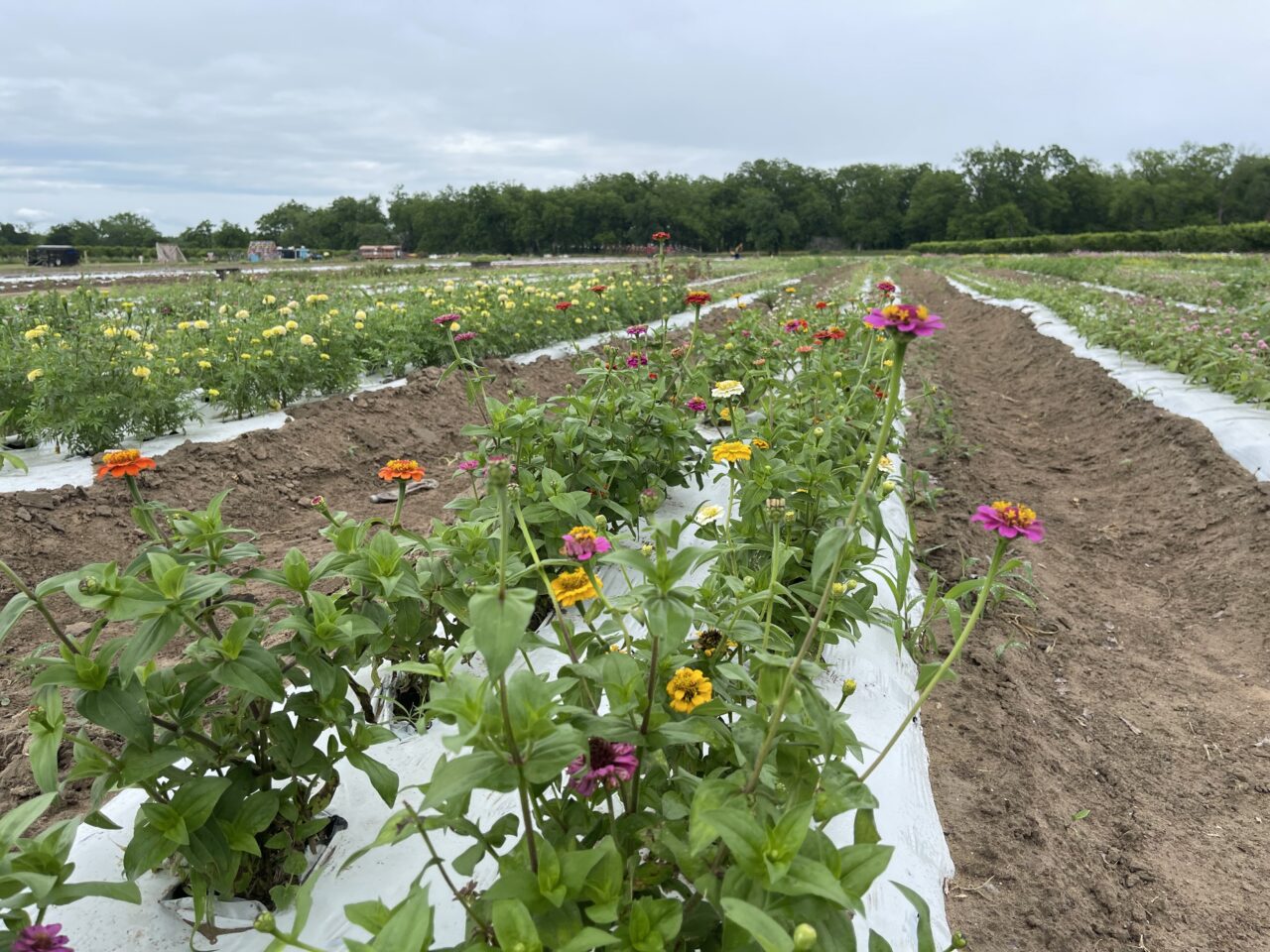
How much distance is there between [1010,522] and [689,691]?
0.58 metres

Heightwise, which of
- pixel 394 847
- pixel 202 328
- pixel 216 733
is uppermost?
pixel 202 328

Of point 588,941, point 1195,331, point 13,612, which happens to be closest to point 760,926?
point 588,941

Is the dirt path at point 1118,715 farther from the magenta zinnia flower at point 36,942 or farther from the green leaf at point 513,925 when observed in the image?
the magenta zinnia flower at point 36,942

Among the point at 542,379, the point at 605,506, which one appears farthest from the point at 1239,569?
the point at 542,379

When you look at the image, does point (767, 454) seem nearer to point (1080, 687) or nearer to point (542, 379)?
point (1080, 687)

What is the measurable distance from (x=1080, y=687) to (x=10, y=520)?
4436 mm

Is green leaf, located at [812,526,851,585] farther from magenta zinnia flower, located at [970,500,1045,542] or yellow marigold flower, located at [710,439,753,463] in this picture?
→ yellow marigold flower, located at [710,439,753,463]

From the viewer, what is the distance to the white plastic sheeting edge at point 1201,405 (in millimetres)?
4189

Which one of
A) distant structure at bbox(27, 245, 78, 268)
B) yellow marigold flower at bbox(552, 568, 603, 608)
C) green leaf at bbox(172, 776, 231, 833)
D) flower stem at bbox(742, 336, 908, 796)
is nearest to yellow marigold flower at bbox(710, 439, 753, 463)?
yellow marigold flower at bbox(552, 568, 603, 608)

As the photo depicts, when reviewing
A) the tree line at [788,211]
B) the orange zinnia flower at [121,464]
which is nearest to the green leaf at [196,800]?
the orange zinnia flower at [121,464]

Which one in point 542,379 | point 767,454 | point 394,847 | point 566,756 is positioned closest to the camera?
point 566,756

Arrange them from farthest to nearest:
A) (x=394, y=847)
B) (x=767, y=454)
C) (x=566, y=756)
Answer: (x=767, y=454)
(x=394, y=847)
(x=566, y=756)

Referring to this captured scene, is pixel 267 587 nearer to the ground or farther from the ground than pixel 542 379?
nearer to the ground

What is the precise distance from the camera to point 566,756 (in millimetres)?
1026
